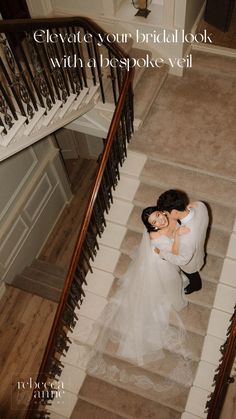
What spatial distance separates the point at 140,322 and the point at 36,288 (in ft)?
8.81

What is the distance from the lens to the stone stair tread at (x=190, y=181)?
401 centimetres

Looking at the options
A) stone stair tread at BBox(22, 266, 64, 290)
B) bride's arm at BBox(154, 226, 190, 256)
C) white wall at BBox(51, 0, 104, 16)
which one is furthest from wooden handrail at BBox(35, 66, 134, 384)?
stone stair tread at BBox(22, 266, 64, 290)

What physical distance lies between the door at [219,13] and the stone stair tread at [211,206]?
2881mm

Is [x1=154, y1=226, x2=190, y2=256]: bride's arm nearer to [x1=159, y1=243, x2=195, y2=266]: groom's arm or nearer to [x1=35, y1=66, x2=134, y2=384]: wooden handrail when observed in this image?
[x1=159, y1=243, x2=195, y2=266]: groom's arm

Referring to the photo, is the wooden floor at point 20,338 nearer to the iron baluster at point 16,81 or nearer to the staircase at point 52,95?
the staircase at point 52,95

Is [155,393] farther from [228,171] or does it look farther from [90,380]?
[228,171]

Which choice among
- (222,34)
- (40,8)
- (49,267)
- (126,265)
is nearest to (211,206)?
(126,265)

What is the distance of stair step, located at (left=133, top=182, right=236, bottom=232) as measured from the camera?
12.9ft

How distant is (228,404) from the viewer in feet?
13.4

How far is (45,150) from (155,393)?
4297 mm

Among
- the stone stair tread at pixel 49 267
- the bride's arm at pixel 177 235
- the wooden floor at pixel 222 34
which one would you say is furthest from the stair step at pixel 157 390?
the wooden floor at pixel 222 34

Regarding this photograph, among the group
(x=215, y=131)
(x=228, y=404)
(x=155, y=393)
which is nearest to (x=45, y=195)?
(x=215, y=131)

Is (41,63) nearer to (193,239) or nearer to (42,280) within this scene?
(193,239)

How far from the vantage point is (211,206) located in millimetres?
4031
